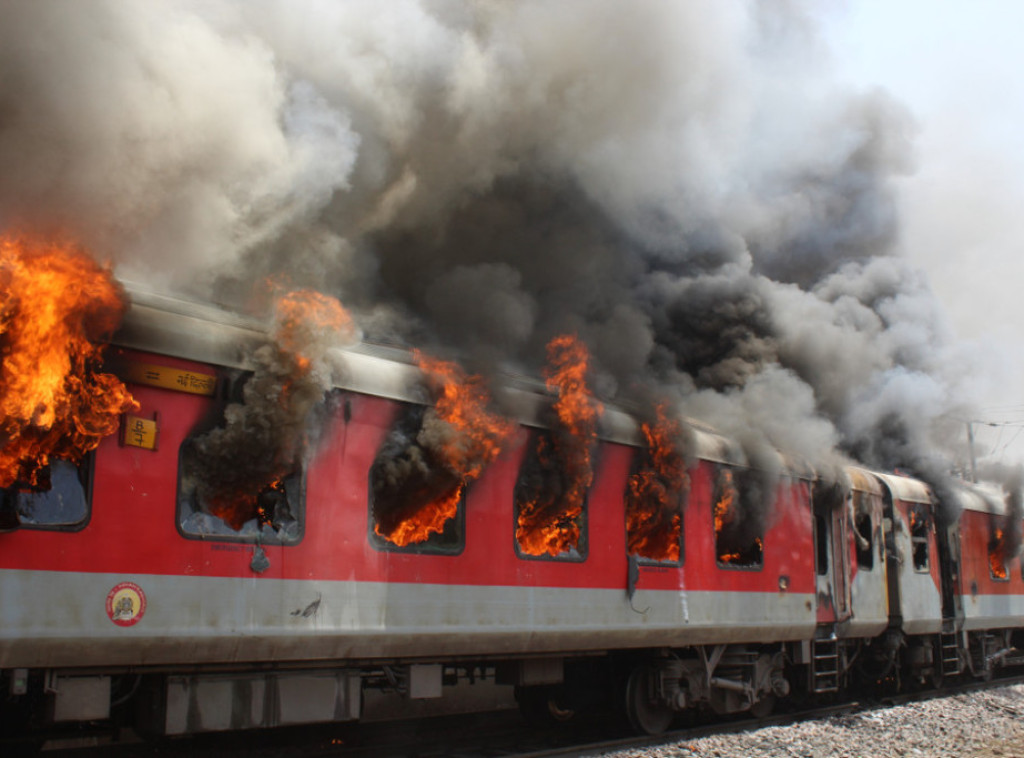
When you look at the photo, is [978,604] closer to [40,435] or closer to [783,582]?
[783,582]

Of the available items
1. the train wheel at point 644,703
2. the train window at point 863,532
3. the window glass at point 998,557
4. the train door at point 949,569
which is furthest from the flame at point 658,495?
the window glass at point 998,557

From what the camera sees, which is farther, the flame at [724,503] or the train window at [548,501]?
the flame at [724,503]

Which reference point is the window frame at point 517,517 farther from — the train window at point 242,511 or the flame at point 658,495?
the train window at point 242,511

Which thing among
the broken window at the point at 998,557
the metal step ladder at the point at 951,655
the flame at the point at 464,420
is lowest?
the metal step ladder at the point at 951,655

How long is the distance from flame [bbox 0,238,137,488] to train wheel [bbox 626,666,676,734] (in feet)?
20.3

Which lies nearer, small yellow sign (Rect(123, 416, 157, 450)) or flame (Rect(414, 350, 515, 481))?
small yellow sign (Rect(123, 416, 157, 450))

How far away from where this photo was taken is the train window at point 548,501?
26.9 ft

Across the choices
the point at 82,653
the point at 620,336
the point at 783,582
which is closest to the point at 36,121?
the point at 82,653

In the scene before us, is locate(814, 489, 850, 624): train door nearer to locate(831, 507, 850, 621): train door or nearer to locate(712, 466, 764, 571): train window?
locate(831, 507, 850, 621): train door

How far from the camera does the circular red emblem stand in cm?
562

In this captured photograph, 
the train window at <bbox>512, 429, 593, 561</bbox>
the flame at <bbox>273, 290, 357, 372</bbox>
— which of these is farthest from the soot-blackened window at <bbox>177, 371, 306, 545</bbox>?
the train window at <bbox>512, 429, 593, 561</bbox>

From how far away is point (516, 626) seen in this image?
788 cm

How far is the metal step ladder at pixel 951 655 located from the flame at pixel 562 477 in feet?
28.8

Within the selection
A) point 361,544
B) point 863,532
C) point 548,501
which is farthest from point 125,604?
point 863,532
